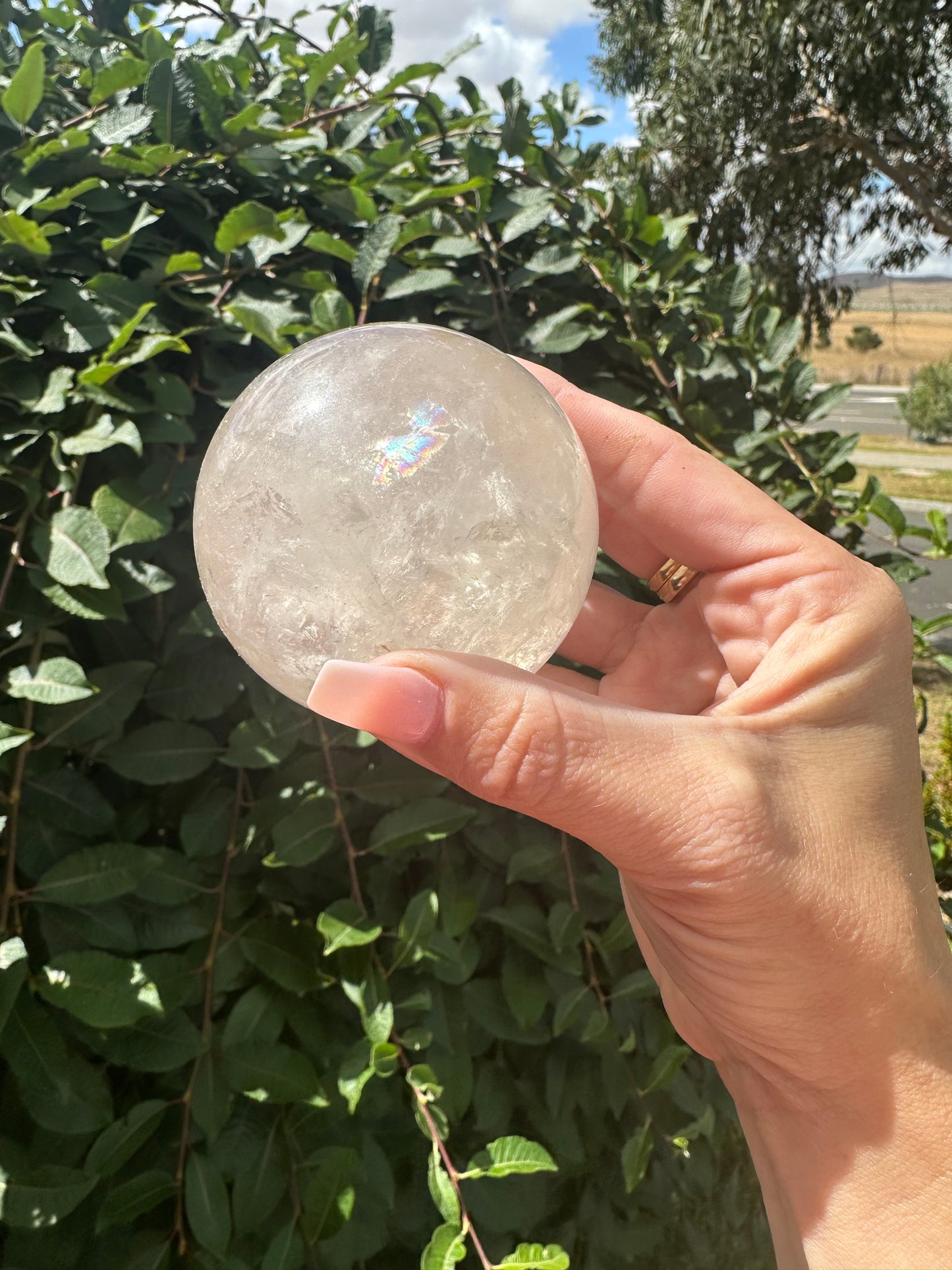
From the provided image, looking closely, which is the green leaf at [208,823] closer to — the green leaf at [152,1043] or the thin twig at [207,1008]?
the thin twig at [207,1008]

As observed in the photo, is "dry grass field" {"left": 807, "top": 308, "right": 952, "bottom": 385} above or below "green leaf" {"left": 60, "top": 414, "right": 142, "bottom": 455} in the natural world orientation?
below

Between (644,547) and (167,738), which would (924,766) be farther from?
(167,738)

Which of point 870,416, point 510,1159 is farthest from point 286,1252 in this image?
point 870,416

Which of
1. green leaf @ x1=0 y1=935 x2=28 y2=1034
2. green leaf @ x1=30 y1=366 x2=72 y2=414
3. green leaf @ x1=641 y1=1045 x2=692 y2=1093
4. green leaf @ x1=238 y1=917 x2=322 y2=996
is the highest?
green leaf @ x1=30 y1=366 x2=72 y2=414

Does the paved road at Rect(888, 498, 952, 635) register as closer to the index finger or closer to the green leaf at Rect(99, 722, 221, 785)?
the index finger

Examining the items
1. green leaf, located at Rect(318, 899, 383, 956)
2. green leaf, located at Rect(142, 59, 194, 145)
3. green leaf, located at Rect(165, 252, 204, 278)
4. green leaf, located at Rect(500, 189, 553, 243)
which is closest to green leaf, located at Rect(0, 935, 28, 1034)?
green leaf, located at Rect(318, 899, 383, 956)

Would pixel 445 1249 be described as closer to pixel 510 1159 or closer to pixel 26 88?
pixel 510 1159

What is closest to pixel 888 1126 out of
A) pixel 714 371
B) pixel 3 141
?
pixel 714 371
